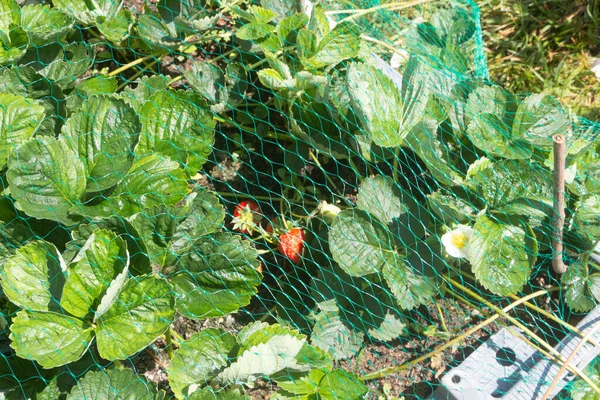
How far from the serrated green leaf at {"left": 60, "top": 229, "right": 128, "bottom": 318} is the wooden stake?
A: 2.57 feet

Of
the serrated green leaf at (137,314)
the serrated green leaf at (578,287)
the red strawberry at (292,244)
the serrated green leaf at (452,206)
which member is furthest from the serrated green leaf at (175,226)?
the serrated green leaf at (578,287)

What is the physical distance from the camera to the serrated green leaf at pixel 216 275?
124cm

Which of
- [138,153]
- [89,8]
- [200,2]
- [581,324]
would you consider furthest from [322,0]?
[581,324]

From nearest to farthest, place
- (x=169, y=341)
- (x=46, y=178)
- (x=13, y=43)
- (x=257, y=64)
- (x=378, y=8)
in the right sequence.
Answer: (x=46, y=178)
(x=169, y=341)
(x=13, y=43)
(x=257, y=64)
(x=378, y=8)

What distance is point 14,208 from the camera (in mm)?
1315

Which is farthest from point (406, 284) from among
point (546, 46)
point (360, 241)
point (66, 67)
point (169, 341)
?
point (546, 46)

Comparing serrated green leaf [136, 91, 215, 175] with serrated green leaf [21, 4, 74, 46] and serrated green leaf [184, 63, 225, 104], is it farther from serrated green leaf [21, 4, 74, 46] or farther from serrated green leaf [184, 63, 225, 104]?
serrated green leaf [21, 4, 74, 46]

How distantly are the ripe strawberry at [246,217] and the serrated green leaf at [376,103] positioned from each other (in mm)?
325

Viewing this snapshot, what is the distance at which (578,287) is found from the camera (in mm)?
1431

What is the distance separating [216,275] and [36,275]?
31 centimetres

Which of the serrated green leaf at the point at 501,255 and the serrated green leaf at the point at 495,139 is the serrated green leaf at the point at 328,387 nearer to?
the serrated green leaf at the point at 501,255

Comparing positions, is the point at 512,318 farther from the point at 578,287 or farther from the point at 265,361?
the point at 265,361

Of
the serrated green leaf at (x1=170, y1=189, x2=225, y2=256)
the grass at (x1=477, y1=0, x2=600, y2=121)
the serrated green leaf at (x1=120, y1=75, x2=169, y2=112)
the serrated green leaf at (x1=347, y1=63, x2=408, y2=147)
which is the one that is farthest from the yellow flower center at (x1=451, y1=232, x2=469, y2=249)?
the grass at (x1=477, y1=0, x2=600, y2=121)

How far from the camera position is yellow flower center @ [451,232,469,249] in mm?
1354
